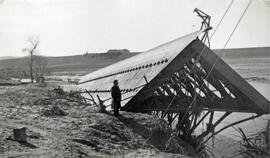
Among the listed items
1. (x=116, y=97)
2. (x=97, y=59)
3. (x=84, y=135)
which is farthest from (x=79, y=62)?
(x=84, y=135)

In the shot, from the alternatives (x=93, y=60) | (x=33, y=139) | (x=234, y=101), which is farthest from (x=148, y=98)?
(x=93, y=60)

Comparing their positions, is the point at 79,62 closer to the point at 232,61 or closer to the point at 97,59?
the point at 97,59

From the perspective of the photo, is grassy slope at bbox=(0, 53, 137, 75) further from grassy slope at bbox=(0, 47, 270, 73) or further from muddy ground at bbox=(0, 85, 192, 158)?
muddy ground at bbox=(0, 85, 192, 158)

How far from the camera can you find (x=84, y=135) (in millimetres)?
8438

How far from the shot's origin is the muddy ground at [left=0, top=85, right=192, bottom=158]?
7.05 m

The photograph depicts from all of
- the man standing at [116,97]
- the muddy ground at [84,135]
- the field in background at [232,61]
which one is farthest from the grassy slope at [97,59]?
the muddy ground at [84,135]

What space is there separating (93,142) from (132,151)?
988mm

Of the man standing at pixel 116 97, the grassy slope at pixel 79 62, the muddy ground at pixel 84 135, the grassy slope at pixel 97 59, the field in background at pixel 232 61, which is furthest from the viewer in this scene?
the grassy slope at pixel 79 62

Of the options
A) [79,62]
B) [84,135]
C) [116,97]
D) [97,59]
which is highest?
[97,59]

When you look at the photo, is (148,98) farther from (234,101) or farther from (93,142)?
(93,142)

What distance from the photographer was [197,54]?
11.3 metres

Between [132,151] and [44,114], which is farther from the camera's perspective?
[44,114]

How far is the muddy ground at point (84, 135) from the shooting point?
705cm

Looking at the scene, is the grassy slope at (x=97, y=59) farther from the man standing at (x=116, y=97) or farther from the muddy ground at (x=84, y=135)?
the muddy ground at (x=84, y=135)
